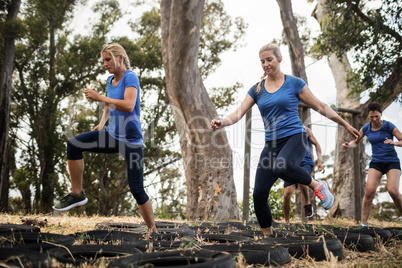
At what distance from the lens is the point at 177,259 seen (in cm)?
222

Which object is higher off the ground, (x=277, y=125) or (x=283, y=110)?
(x=283, y=110)

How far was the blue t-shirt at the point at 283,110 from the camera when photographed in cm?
384

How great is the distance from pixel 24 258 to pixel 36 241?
113cm

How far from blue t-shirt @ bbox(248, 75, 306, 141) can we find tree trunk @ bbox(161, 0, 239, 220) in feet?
19.4

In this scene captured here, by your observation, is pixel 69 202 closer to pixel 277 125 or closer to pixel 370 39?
pixel 277 125

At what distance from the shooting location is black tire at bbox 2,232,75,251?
2.80 m

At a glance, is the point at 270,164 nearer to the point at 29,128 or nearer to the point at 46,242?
the point at 46,242

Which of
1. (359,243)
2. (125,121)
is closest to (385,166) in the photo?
(359,243)

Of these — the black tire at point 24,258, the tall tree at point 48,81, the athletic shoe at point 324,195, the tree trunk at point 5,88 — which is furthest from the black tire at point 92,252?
the tall tree at point 48,81

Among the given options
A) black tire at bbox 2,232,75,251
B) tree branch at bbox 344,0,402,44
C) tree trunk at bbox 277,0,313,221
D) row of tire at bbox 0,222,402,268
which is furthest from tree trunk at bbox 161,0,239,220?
black tire at bbox 2,232,75,251

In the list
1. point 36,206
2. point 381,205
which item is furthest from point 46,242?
point 381,205

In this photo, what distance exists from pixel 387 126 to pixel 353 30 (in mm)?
5696

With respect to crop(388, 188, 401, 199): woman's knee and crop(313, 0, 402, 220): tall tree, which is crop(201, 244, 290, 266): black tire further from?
crop(313, 0, 402, 220): tall tree

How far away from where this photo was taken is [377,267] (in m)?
2.66
